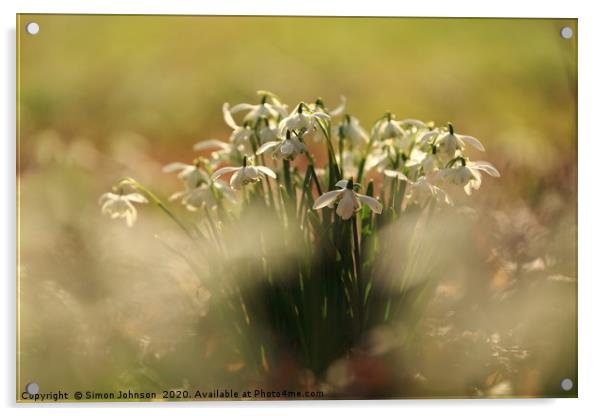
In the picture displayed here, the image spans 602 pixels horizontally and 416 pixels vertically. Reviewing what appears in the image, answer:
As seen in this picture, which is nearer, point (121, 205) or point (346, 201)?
point (346, 201)

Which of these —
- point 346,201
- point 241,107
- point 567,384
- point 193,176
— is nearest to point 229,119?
point 241,107

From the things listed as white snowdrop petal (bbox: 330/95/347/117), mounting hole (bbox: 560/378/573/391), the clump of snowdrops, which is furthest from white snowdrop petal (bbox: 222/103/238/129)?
mounting hole (bbox: 560/378/573/391)

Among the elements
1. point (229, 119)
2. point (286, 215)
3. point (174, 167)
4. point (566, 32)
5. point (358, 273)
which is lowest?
point (358, 273)

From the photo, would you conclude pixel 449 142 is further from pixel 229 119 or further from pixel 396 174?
pixel 229 119

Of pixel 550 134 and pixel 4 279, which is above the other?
pixel 550 134
